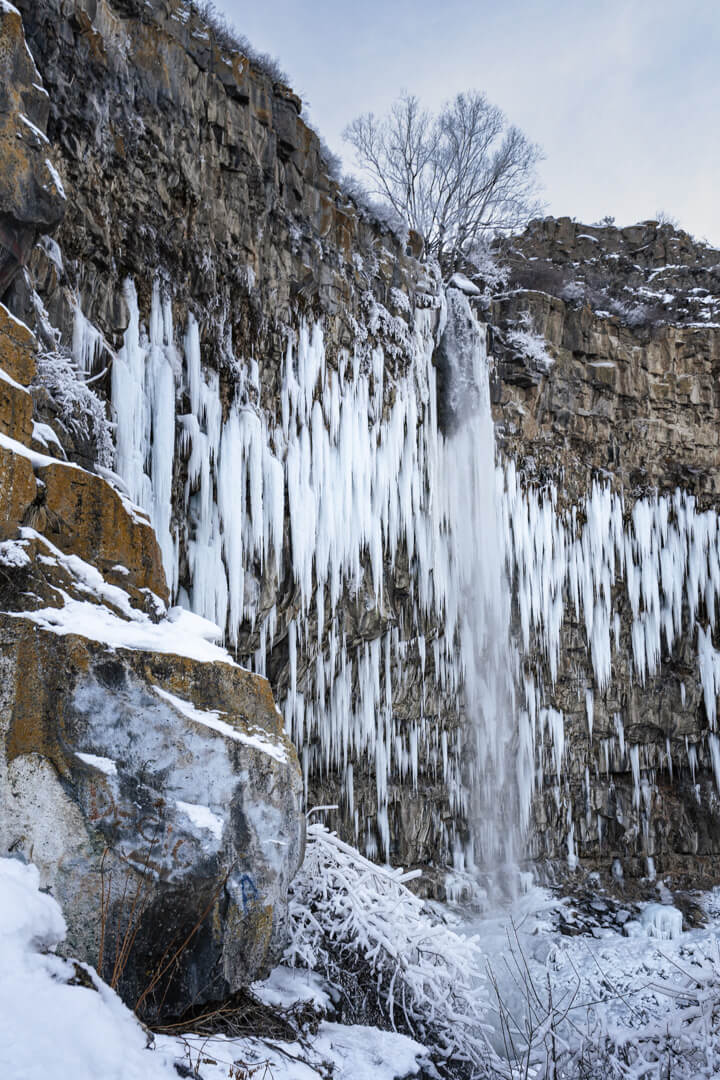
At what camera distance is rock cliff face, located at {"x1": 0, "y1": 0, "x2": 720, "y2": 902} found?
6.27 meters

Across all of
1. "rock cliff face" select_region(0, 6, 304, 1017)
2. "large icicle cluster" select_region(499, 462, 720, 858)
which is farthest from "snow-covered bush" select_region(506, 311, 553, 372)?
"rock cliff face" select_region(0, 6, 304, 1017)

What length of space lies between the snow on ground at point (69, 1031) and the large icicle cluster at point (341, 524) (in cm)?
419

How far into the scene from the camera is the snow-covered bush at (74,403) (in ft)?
15.3

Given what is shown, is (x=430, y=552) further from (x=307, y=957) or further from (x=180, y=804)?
(x=180, y=804)

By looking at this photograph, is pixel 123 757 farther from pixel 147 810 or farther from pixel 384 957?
pixel 384 957

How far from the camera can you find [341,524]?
9398mm

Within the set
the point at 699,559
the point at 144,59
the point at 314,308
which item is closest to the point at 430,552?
the point at 314,308

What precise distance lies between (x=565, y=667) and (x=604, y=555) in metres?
2.09

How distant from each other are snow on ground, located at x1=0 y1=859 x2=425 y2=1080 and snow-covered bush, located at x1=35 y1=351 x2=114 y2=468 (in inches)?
113

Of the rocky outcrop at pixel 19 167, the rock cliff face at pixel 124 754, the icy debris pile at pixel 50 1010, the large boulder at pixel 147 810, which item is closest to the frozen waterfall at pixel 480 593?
the rocky outcrop at pixel 19 167

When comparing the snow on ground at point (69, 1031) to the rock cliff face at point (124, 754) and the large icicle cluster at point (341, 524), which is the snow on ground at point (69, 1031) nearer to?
the rock cliff face at point (124, 754)

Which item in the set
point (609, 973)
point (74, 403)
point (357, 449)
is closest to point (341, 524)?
point (357, 449)

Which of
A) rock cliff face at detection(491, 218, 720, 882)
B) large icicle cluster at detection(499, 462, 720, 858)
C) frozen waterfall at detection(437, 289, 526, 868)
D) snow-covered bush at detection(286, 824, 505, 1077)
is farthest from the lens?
rock cliff face at detection(491, 218, 720, 882)

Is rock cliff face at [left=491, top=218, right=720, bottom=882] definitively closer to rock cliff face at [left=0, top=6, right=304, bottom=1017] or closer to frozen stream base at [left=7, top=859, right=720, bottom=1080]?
frozen stream base at [left=7, top=859, right=720, bottom=1080]
